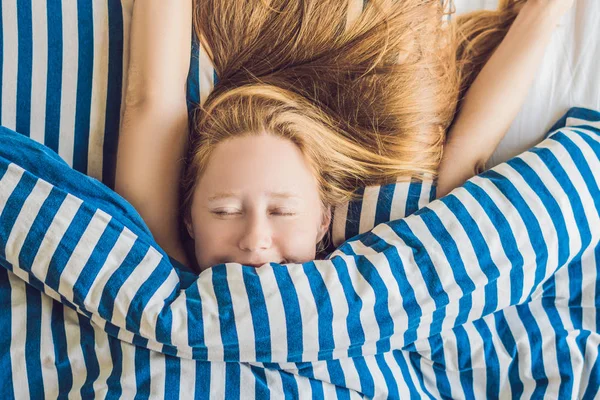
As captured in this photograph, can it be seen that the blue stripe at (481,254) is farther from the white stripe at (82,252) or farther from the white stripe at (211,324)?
the white stripe at (82,252)

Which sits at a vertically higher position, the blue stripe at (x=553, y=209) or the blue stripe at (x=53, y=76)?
the blue stripe at (x=53, y=76)

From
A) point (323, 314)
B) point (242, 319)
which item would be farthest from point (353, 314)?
point (242, 319)

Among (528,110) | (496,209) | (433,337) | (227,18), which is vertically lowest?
(433,337)

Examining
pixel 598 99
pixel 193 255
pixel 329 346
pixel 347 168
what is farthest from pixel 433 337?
pixel 598 99

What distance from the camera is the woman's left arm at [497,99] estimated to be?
107 centimetres

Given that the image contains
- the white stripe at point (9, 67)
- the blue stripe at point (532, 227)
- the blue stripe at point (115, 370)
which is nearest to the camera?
the blue stripe at point (115, 370)

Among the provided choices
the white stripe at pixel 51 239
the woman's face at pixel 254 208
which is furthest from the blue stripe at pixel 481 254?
the white stripe at pixel 51 239

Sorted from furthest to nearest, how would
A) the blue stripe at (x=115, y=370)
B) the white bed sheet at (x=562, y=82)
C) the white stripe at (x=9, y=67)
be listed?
the white bed sheet at (x=562, y=82) < the white stripe at (x=9, y=67) < the blue stripe at (x=115, y=370)

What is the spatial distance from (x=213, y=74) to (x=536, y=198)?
551 millimetres

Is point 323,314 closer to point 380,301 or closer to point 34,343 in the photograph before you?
point 380,301

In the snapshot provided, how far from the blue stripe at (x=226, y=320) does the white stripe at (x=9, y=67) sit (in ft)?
1.45

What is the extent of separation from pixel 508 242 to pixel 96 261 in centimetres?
56

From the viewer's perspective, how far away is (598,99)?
112 cm

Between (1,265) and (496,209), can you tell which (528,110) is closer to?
(496,209)
